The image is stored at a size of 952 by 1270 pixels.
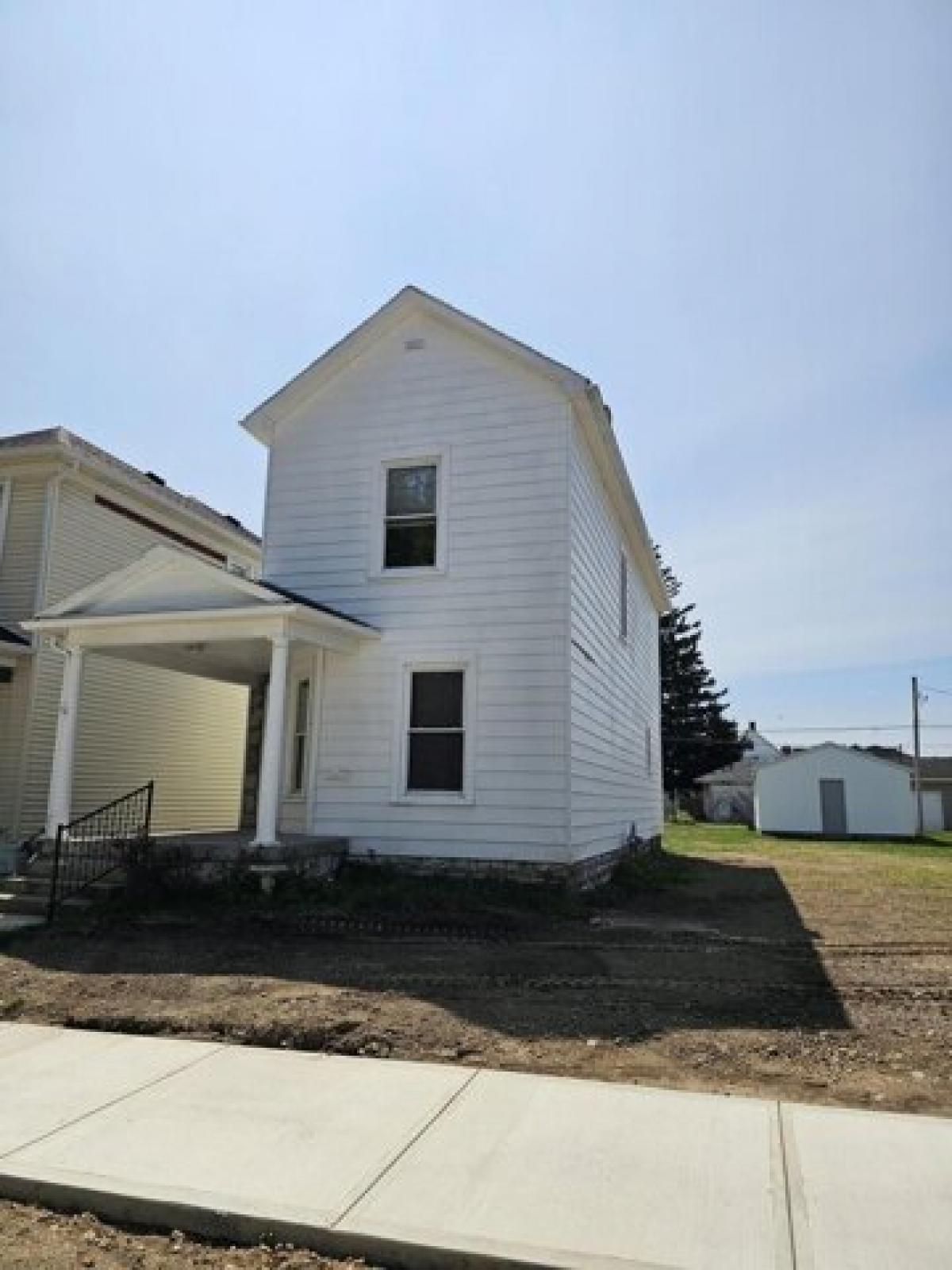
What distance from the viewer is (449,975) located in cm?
716

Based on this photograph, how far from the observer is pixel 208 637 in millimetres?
10906

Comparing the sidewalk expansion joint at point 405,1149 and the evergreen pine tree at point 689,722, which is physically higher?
the evergreen pine tree at point 689,722

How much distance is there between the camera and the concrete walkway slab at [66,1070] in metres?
4.44

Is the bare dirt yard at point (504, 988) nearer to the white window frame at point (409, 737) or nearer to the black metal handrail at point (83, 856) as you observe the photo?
the black metal handrail at point (83, 856)

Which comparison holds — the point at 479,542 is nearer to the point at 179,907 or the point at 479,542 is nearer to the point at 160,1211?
the point at 179,907

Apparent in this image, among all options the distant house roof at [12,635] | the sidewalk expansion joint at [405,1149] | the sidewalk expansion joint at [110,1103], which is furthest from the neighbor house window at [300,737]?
the sidewalk expansion joint at [405,1149]

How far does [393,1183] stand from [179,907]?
6816 mm

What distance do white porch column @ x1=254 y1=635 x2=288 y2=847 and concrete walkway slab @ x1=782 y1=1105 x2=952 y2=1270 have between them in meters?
6.88

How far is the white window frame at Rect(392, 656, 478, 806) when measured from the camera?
11.1m

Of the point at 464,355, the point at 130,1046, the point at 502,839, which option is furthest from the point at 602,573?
the point at 130,1046

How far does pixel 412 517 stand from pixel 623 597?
5541 millimetres

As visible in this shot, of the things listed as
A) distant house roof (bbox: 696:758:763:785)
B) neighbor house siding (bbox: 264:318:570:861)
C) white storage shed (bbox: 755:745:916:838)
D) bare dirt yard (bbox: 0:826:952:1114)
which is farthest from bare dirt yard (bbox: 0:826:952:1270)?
distant house roof (bbox: 696:758:763:785)

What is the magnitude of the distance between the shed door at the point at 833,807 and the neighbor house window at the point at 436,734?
29863 mm

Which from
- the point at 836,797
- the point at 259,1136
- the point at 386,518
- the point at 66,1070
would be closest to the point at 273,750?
the point at 386,518
